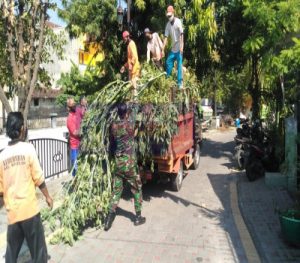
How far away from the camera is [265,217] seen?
7293 millimetres

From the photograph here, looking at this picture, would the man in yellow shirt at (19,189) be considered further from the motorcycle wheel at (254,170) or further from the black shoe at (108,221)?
the motorcycle wheel at (254,170)

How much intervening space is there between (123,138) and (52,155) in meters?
4.20

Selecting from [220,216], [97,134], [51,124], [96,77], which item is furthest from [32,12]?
[51,124]

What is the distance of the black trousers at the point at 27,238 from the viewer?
4414 mm

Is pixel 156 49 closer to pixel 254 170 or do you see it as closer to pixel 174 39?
Result: pixel 174 39

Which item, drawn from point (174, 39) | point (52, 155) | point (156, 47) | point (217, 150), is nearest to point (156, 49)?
point (156, 47)

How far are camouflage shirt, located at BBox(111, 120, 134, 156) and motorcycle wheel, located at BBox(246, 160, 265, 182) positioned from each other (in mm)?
4494

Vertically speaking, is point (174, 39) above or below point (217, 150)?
above

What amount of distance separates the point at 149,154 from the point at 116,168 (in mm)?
1238

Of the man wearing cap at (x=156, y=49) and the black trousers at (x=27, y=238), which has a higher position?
the man wearing cap at (x=156, y=49)

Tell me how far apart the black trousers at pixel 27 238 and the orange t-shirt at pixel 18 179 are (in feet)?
0.28

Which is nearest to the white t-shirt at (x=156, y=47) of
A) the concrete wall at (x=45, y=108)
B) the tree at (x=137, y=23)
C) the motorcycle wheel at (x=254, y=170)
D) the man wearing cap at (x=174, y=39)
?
the man wearing cap at (x=174, y=39)

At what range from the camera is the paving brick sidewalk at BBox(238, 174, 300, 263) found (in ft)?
18.5

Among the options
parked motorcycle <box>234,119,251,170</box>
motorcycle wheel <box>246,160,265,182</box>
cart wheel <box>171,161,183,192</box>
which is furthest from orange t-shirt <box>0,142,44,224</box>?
parked motorcycle <box>234,119,251,170</box>
